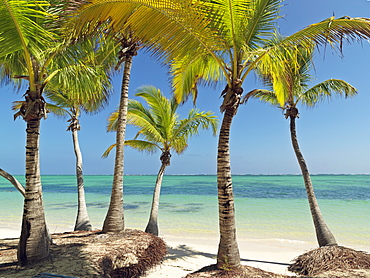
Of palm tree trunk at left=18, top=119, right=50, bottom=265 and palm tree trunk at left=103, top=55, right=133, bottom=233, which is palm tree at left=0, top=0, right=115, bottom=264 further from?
palm tree trunk at left=103, top=55, right=133, bottom=233

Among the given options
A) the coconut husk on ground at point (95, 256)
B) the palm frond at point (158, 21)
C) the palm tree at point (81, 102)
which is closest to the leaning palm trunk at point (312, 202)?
the coconut husk on ground at point (95, 256)

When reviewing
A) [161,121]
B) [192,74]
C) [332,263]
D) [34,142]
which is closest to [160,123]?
[161,121]

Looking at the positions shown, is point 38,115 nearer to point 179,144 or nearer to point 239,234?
point 179,144

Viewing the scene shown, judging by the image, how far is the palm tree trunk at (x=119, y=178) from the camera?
7461 millimetres

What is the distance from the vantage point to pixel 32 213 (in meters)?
5.05

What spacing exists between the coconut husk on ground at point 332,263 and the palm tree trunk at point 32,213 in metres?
5.96

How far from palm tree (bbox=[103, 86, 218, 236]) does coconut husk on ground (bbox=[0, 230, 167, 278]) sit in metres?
3.75

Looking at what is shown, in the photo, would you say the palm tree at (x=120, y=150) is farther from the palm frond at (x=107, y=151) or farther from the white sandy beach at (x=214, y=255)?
the palm frond at (x=107, y=151)

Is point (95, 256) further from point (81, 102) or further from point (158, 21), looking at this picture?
point (81, 102)

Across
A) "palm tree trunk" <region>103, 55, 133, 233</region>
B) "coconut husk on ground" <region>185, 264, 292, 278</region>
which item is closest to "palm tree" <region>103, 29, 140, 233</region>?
"palm tree trunk" <region>103, 55, 133, 233</region>

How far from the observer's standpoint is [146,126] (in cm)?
1063

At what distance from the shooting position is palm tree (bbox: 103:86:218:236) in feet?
35.4

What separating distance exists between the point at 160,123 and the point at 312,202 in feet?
21.9

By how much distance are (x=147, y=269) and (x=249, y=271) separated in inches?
99.8
